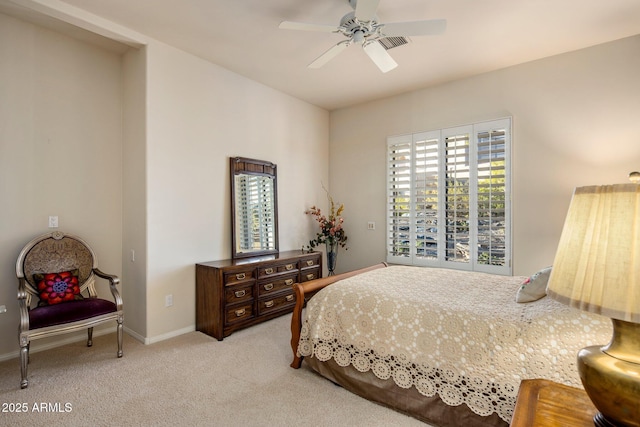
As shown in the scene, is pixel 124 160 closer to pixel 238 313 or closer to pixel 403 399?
pixel 238 313

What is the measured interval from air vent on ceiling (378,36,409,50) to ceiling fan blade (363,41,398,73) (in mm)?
329

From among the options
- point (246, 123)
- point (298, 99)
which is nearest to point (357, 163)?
point (298, 99)

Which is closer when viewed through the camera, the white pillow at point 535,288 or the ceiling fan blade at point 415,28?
the white pillow at point 535,288

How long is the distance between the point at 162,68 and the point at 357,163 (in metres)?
3.00

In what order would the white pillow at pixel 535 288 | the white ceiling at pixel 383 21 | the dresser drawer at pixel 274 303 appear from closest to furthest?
the white pillow at pixel 535 288 < the white ceiling at pixel 383 21 < the dresser drawer at pixel 274 303

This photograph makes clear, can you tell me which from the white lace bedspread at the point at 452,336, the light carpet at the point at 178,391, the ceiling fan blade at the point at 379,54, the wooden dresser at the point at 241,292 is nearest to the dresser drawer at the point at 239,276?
the wooden dresser at the point at 241,292

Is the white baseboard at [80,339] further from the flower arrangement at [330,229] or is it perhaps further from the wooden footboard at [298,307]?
the flower arrangement at [330,229]

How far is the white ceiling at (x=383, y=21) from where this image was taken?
265 cm

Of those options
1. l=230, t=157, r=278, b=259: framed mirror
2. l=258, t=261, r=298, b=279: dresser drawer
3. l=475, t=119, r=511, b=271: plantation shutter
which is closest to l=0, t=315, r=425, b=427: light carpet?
l=258, t=261, r=298, b=279: dresser drawer

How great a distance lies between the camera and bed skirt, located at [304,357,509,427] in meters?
1.84

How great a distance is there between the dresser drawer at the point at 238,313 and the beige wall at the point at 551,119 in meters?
3.15

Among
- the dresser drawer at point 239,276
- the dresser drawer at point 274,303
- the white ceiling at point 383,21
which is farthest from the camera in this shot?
the dresser drawer at point 274,303

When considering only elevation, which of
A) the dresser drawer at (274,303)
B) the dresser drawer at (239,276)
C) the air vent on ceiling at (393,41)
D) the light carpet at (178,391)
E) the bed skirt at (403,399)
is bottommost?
the light carpet at (178,391)

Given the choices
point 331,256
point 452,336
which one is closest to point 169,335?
point 331,256
